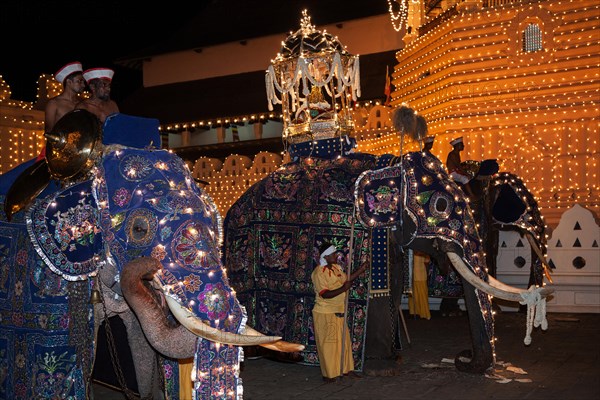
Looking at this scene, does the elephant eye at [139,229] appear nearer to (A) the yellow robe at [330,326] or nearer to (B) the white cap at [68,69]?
(B) the white cap at [68,69]

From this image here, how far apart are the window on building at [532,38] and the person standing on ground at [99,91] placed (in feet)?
40.2

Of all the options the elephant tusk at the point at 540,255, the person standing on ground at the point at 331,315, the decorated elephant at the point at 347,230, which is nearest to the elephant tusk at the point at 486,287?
the decorated elephant at the point at 347,230

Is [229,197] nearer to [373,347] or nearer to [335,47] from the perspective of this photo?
[335,47]

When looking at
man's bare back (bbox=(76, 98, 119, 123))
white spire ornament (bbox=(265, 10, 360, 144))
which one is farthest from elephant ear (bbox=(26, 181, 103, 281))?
white spire ornament (bbox=(265, 10, 360, 144))

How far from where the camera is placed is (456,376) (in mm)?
8172

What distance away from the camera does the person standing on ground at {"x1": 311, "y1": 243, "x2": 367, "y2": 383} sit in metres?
8.23

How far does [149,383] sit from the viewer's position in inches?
248

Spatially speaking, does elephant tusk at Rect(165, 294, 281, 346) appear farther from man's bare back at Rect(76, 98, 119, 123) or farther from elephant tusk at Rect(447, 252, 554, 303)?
elephant tusk at Rect(447, 252, 554, 303)

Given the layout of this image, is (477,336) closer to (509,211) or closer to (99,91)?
(99,91)

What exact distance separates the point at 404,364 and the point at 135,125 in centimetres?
447

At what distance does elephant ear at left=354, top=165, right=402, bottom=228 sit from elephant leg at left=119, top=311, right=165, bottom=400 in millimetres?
2830

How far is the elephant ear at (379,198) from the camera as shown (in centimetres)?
823

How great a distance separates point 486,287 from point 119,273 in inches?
150

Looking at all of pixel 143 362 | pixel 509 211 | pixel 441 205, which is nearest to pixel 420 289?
pixel 509 211
